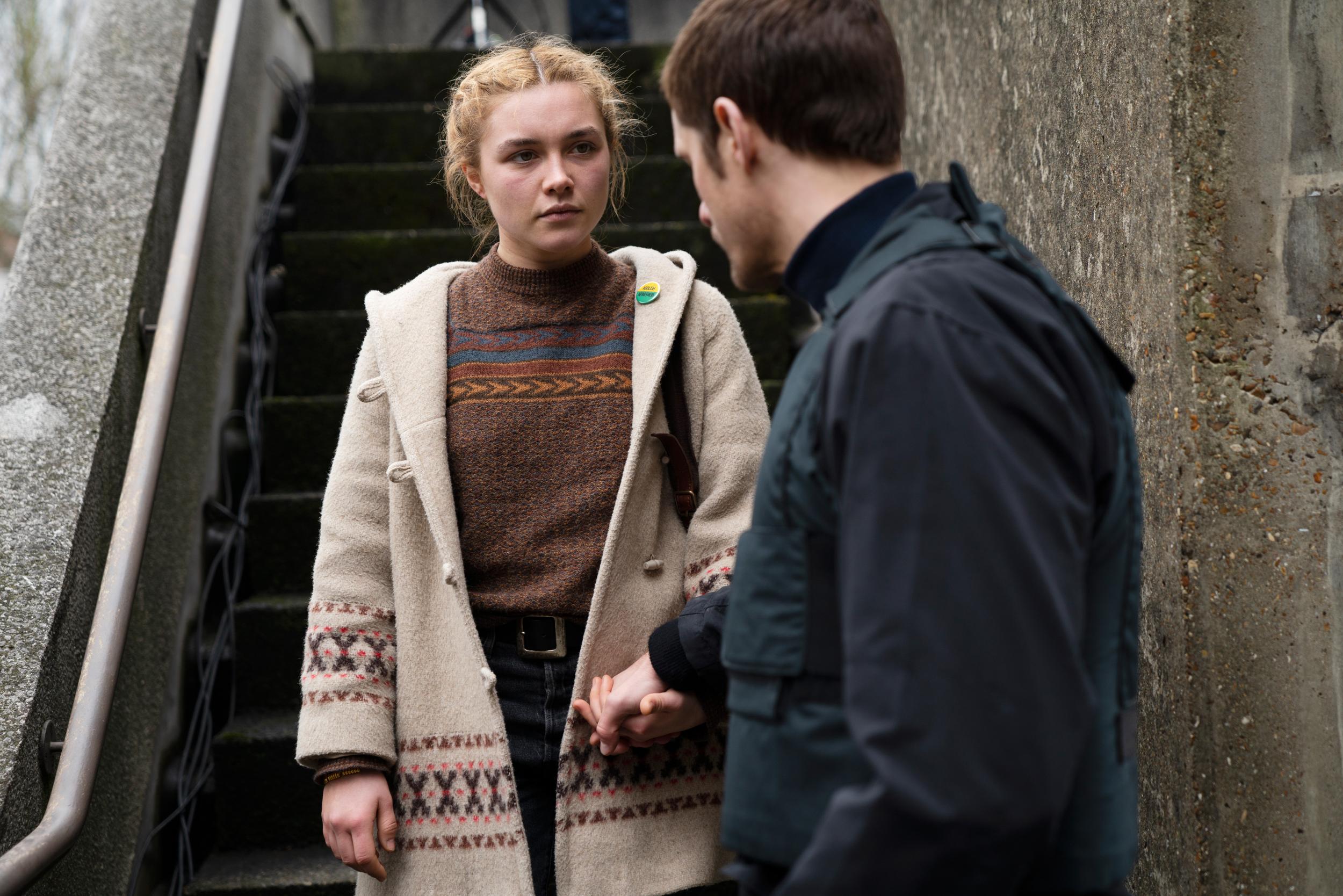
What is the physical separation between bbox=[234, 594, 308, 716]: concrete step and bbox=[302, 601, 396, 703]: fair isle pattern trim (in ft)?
4.61

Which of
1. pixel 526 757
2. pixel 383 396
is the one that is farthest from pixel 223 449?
pixel 526 757

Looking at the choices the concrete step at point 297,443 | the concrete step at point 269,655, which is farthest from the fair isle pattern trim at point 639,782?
the concrete step at point 297,443

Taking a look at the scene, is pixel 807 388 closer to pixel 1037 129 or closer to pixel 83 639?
pixel 1037 129

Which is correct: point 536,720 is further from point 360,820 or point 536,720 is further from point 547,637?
point 360,820

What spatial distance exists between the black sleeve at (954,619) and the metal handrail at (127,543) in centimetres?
130

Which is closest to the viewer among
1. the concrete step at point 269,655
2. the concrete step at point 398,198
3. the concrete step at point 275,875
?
the concrete step at point 275,875

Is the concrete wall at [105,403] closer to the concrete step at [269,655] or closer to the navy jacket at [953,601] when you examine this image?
the concrete step at [269,655]

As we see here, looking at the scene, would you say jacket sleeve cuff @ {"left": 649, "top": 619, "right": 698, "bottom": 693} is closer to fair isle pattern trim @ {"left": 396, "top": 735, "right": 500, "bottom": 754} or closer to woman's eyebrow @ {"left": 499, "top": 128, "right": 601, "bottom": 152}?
fair isle pattern trim @ {"left": 396, "top": 735, "right": 500, "bottom": 754}

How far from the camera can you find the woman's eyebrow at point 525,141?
68.9 inches

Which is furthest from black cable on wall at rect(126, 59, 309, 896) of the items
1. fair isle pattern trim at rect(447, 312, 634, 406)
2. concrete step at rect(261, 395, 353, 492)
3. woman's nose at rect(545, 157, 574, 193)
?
woman's nose at rect(545, 157, 574, 193)

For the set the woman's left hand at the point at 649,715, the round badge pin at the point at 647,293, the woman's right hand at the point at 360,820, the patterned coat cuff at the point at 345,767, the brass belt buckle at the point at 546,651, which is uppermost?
the round badge pin at the point at 647,293

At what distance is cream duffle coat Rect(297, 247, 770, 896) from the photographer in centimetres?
165

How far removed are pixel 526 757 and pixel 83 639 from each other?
1.07 m

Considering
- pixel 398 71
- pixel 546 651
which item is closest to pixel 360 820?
pixel 546 651
